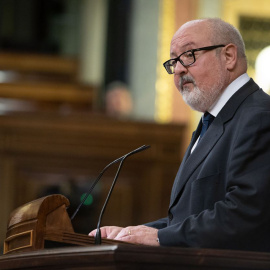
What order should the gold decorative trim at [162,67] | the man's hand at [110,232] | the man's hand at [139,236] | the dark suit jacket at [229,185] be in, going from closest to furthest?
the dark suit jacket at [229,185], the man's hand at [139,236], the man's hand at [110,232], the gold decorative trim at [162,67]

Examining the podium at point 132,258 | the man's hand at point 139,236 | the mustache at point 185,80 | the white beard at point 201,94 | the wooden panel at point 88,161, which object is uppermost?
the mustache at point 185,80

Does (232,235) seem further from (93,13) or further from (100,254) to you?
(93,13)

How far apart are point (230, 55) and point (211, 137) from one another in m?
0.33

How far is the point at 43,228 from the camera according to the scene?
2.27 meters

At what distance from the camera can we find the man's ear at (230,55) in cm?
259

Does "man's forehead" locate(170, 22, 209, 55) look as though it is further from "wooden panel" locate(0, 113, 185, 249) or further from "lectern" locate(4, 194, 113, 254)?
"wooden panel" locate(0, 113, 185, 249)

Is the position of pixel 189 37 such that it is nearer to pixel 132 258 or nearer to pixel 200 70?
pixel 200 70

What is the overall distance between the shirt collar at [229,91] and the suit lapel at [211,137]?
0.13ft

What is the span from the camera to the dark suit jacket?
214cm

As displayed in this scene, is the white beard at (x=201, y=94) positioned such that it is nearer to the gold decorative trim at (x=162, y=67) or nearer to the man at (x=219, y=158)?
the man at (x=219, y=158)

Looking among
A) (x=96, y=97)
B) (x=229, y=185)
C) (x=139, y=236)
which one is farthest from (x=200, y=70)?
(x=96, y=97)

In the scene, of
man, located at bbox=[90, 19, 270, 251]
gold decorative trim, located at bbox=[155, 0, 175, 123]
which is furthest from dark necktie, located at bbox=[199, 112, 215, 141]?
gold decorative trim, located at bbox=[155, 0, 175, 123]

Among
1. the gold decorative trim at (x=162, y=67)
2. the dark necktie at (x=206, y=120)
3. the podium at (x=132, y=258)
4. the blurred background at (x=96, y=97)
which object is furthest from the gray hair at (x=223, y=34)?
the gold decorative trim at (x=162, y=67)

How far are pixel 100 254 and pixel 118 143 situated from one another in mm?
4386
